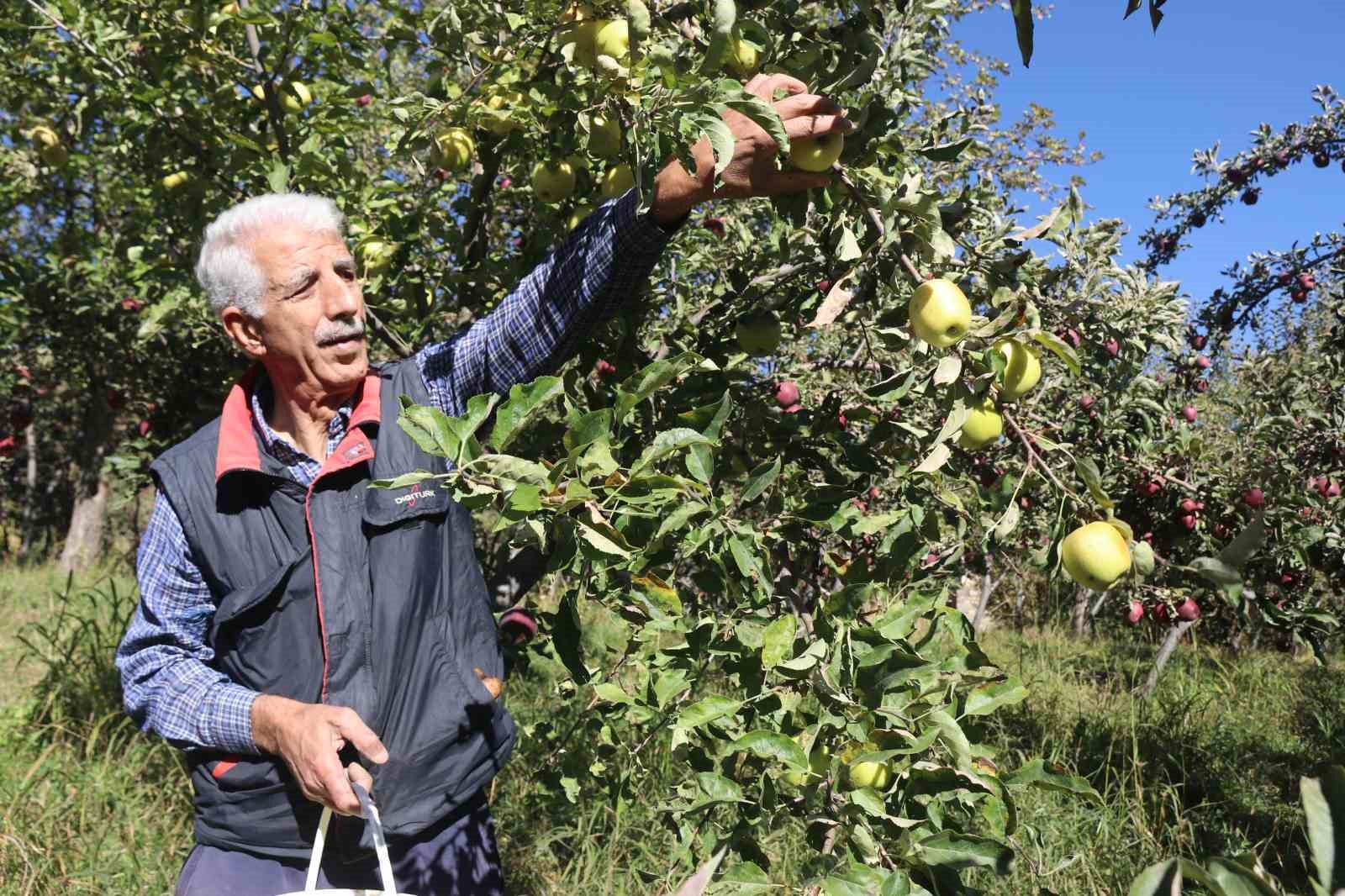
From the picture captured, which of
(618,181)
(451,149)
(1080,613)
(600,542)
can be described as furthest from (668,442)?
(1080,613)

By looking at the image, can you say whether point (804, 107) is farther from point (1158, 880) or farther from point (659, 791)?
point (659, 791)

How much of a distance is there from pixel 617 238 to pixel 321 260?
579 millimetres

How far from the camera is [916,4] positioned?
151 centimetres

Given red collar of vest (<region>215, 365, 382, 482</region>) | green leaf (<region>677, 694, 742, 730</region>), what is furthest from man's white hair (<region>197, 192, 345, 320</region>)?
green leaf (<region>677, 694, 742, 730</region>)

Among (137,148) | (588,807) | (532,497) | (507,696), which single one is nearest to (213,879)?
(532,497)

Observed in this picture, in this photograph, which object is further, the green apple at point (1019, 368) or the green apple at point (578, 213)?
the green apple at point (578, 213)

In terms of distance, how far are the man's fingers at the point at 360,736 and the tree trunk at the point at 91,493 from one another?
23.7 ft

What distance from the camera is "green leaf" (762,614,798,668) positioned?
1144 mm

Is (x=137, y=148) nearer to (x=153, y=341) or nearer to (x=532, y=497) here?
(x=153, y=341)

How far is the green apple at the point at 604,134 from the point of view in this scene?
153cm

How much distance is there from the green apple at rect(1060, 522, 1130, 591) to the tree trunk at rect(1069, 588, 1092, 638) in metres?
5.62

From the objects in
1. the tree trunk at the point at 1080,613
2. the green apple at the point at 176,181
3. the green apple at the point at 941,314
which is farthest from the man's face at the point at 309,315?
the tree trunk at the point at 1080,613

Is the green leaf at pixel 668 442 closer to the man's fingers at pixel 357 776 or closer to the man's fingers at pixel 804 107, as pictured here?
the man's fingers at pixel 804 107

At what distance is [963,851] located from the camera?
1037mm
